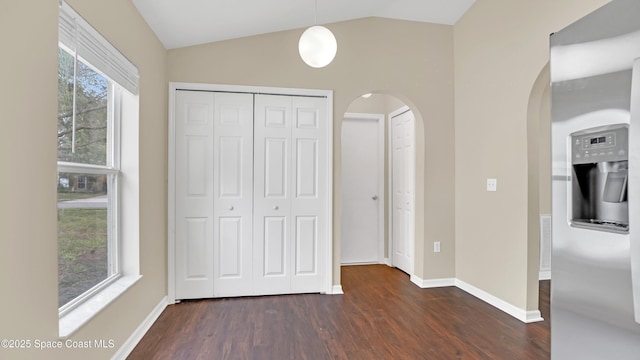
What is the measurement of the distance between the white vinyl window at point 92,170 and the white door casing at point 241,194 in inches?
27.2

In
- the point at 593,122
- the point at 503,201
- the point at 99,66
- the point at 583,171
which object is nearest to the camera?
the point at 593,122

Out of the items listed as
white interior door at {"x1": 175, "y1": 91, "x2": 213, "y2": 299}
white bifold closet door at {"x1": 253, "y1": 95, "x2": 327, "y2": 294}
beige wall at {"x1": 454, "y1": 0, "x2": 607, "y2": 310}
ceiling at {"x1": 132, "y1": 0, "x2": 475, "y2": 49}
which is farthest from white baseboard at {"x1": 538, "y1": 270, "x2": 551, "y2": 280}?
white interior door at {"x1": 175, "y1": 91, "x2": 213, "y2": 299}

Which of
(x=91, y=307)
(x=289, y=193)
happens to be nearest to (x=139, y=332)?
(x=91, y=307)

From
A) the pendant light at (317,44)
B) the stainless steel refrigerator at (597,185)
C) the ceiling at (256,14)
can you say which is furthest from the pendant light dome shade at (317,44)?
the stainless steel refrigerator at (597,185)

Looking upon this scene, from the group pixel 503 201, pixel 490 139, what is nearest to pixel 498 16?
pixel 490 139

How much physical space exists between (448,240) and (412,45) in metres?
2.22

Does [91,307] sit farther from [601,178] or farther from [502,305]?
[502,305]

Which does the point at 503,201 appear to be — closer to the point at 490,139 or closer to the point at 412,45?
the point at 490,139

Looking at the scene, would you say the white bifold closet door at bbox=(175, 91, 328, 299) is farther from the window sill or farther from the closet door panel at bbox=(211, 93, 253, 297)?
the window sill

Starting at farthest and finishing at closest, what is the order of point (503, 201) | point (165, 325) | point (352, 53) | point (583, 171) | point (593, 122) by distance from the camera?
point (352, 53)
point (503, 201)
point (165, 325)
point (583, 171)
point (593, 122)

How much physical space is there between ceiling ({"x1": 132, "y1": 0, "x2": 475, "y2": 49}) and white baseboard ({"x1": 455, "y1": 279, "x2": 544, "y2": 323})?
2.93m

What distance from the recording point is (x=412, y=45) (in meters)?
3.40

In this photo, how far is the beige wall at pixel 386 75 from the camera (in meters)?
3.04

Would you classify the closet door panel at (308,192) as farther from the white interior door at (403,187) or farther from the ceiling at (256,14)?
the white interior door at (403,187)
